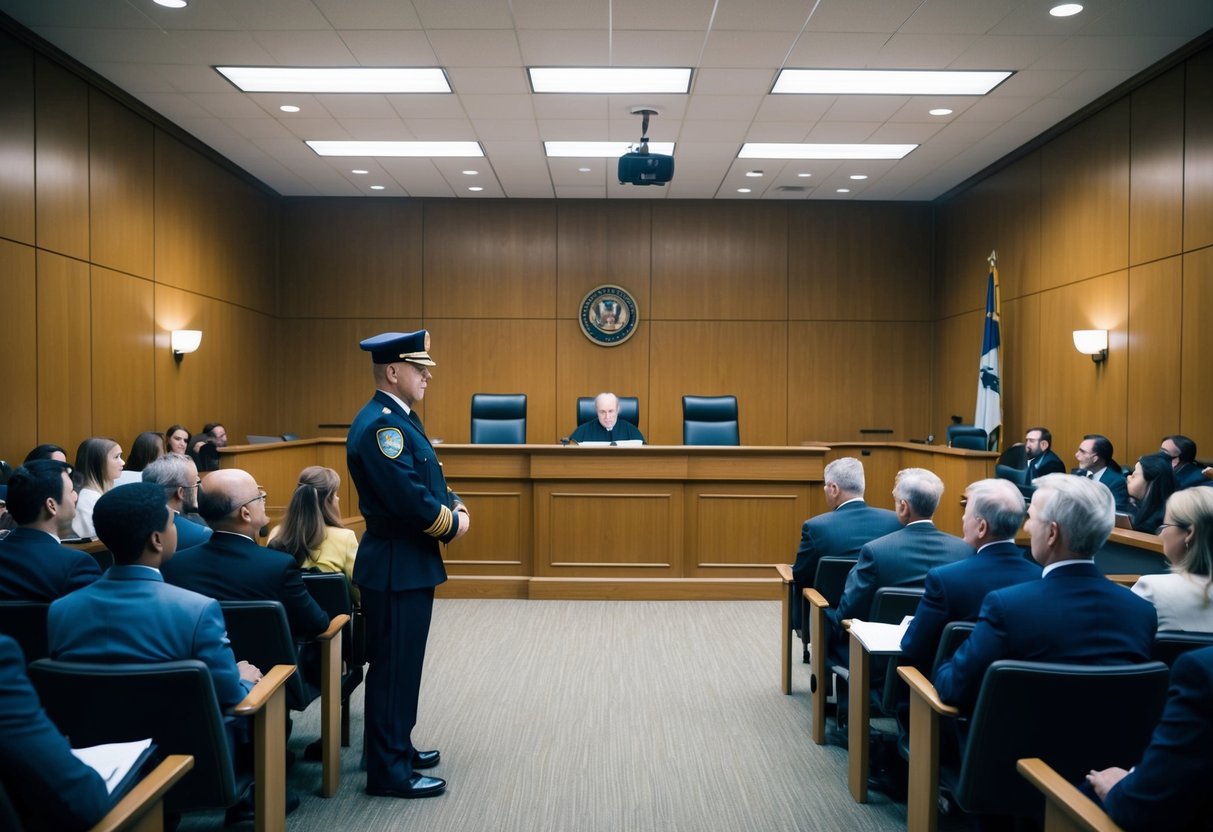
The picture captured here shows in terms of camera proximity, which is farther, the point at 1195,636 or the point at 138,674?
the point at 1195,636

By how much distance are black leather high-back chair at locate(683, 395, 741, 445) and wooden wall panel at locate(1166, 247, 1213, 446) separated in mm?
3361

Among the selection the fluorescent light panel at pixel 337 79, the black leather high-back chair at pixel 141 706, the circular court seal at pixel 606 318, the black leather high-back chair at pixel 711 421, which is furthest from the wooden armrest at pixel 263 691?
the circular court seal at pixel 606 318

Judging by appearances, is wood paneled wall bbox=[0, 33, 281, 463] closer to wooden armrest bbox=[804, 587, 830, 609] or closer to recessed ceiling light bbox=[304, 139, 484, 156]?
recessed ceiling light bbox=[304, 139, 484, 156]

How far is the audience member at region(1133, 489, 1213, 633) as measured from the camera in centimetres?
238

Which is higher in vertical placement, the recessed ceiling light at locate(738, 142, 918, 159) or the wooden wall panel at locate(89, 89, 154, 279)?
the recessed ceiling light at locate(738, 142, 918, 159)

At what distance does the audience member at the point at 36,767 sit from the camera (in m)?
1.47

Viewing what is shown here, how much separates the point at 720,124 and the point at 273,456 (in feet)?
15.3

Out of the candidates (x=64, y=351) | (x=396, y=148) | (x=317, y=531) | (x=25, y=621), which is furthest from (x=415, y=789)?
(x=396, y=148)

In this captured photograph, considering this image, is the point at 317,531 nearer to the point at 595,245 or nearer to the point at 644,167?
the point at 644,167

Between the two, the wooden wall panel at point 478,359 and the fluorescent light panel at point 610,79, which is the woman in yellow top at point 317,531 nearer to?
the fluorescent light panel at point 610,79

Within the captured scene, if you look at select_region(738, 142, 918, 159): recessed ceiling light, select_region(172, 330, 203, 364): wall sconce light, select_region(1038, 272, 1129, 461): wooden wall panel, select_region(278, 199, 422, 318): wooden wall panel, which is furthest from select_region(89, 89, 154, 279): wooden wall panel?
select_region(1038, 272, 1129, 461): wooden wall panel

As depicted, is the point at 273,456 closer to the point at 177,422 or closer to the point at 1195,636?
the point at 177,422

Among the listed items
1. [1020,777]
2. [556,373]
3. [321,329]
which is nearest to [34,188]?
[321,329]

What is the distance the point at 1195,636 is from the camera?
91.1 inches
